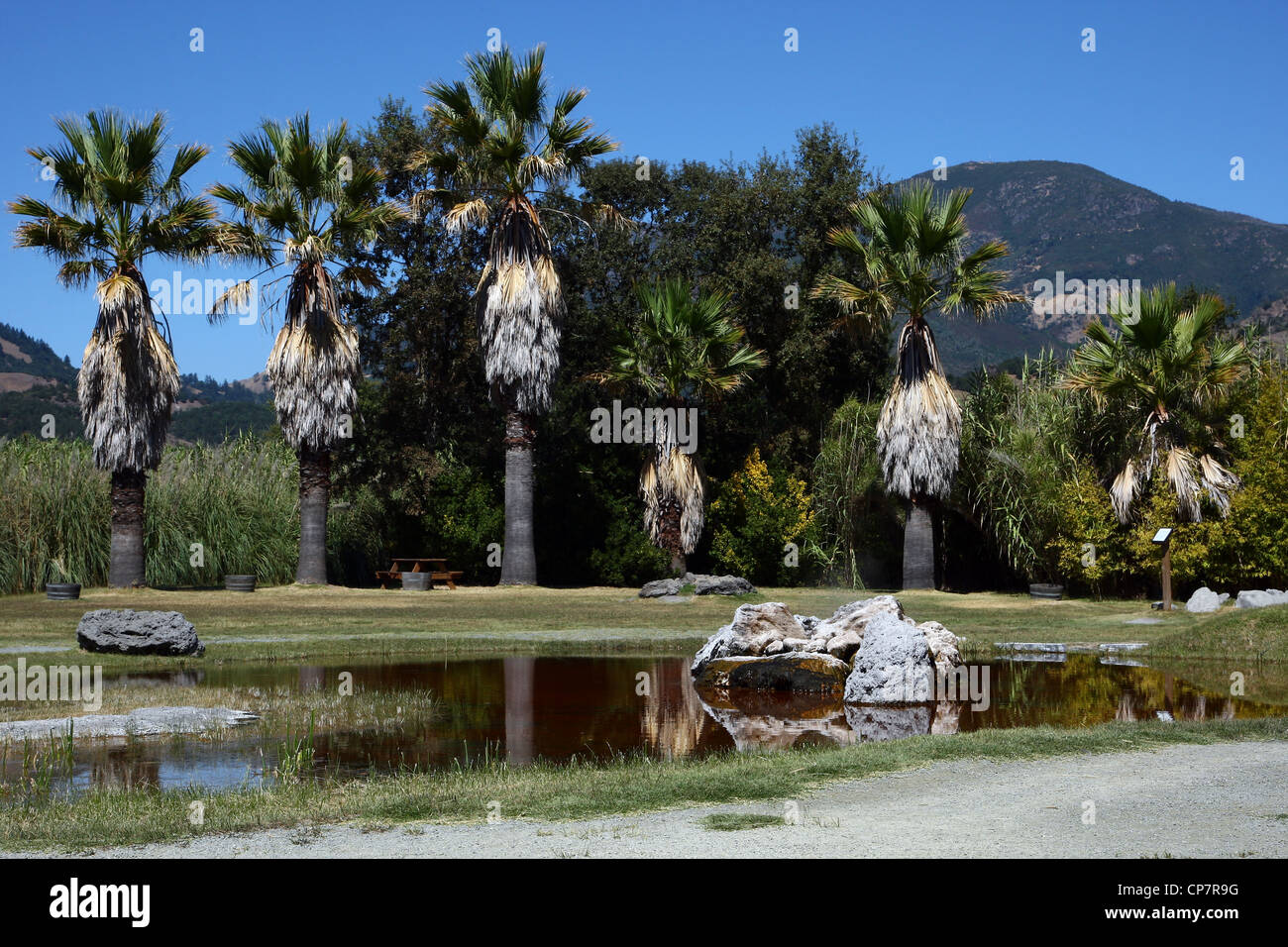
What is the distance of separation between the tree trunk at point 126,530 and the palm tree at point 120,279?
0.08 ft

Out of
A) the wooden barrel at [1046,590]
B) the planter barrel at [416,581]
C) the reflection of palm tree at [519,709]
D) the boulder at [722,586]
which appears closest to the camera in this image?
the reflection of palm tree at [519,709]

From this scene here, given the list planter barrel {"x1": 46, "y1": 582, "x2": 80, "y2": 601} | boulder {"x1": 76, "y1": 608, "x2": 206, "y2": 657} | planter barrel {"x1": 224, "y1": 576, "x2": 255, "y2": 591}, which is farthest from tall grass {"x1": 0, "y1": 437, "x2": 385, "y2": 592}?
boulder {"x1": 76, "y1": 608, "x2": 206, "y2": 657}

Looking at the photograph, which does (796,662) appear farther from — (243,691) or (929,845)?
(929,845)

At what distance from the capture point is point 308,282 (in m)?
33.0

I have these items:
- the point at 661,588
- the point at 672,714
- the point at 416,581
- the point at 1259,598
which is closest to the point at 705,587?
the point at 661,588

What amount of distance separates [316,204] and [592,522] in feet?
40.4

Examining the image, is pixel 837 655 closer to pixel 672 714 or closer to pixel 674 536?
pixel 672 714

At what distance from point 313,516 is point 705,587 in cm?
1105

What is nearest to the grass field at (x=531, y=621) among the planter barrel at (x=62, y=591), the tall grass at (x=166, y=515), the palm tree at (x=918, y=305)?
the planter barrel at (x=62, y=591)

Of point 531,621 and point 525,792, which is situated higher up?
point 525,792

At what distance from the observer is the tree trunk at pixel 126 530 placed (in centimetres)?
2992

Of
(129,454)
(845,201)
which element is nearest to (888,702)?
(129,454)

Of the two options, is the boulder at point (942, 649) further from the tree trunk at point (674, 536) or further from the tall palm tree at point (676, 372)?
the tree trunk at point (674, 536)

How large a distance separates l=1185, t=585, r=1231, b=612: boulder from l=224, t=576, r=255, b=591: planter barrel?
2195 centimetres
